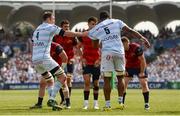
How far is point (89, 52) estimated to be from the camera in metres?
20.8

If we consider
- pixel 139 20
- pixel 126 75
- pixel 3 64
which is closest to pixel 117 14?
pixel 139 20

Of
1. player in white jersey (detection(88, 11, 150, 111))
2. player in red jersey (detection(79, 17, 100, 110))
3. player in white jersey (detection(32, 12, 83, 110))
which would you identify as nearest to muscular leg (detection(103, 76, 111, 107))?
player in white jersey (detection(88, 11, 150, 111))

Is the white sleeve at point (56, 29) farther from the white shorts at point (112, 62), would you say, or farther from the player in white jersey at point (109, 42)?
the white shorts at point (112, 62)

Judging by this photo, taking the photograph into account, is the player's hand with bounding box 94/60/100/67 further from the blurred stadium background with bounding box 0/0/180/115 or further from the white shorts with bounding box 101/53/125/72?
the blurred stadium background with bounding box 0/0/180/115

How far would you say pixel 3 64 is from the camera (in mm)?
55969

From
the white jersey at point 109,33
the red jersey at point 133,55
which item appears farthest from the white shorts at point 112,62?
the red jersey at point 133,55

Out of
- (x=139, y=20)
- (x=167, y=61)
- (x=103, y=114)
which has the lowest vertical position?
(x=103, y=114)

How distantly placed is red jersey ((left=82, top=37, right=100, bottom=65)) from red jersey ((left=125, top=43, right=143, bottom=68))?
974mm

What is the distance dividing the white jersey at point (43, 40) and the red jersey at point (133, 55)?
2.83 meters

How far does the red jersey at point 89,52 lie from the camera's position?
67.7 feet

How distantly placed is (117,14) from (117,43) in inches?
1897

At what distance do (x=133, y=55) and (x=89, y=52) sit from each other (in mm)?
1381

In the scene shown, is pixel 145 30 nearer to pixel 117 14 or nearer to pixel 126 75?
pixel 117 14

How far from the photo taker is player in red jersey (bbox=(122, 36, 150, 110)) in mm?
20267
